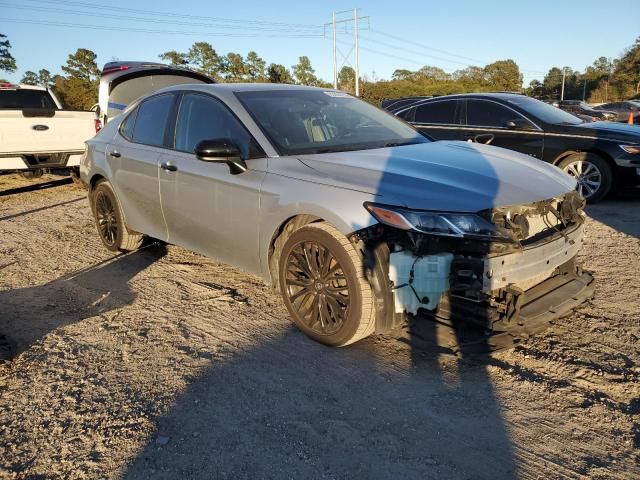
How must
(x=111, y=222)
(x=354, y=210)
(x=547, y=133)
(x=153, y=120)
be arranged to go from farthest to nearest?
(x=547, y=133)
(x=111, y=222)
(x=153, y=120)
(x=354, y=210)

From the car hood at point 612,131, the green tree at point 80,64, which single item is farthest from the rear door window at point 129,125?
the green tree at point 80,64

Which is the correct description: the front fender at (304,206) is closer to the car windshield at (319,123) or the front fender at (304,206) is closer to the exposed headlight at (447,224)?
the exposed headlight at (447,224)

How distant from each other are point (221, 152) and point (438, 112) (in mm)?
5996

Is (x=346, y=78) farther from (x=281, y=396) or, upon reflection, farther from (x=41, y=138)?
(x=281, y=396)

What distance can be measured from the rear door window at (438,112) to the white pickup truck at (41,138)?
5.98 meters

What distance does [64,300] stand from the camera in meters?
4.37

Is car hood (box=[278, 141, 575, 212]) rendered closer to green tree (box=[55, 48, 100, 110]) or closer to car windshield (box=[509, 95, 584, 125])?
car windshield (box=[509, 95, 584, 125])

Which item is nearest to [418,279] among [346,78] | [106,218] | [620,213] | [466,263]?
[466,263]

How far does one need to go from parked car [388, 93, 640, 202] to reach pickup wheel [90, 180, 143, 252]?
15.1 feet

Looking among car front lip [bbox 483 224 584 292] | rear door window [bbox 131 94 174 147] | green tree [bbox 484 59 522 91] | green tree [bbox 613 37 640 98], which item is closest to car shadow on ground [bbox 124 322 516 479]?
car front lip [bbox 483 224 584 292]

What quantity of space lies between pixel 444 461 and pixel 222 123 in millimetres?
2863

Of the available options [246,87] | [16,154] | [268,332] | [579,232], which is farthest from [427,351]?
[16,154]

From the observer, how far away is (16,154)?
8688 millimetres

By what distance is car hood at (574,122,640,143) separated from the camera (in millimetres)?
7215
